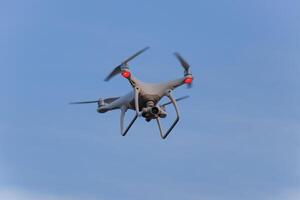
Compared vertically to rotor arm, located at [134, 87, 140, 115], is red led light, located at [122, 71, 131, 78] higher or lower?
higher

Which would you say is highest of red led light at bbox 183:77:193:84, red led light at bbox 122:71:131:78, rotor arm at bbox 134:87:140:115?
red led light at bbox 183:77:193:84

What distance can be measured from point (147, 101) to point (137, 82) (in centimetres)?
291

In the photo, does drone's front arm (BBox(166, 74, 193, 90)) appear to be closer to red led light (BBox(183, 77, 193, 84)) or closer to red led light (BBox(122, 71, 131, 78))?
red led light (BBox(183, 77, 193, 84))

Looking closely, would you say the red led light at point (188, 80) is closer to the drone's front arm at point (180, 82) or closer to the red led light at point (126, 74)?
the drone's front arm at point (180, 82)

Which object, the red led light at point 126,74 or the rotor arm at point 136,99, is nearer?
the red led light at point 126,74

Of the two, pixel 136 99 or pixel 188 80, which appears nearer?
pixel 136 99

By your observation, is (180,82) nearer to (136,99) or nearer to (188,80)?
(188,80)

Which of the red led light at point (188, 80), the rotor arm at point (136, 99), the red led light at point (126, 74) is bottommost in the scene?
the rotor arm at point (136, 99)

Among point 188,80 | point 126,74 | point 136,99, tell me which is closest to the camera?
point 126,74

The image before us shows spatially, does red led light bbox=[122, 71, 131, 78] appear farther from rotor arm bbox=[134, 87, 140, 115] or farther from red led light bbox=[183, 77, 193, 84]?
red led light bbox=[183, 77, 193, 84]

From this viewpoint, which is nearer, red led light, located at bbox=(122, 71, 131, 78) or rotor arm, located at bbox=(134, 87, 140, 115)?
red led light, located at bbox=(122, 71, 131, 78)

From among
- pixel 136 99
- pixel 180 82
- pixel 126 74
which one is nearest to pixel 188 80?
pixel 180 82

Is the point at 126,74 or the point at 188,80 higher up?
the point at 188,80

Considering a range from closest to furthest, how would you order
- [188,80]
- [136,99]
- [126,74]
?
[126,74]
[136,99]
[188,80]
